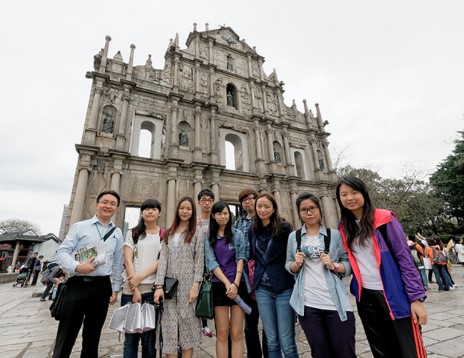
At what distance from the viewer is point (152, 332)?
2402 mm

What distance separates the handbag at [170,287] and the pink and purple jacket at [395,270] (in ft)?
5.61

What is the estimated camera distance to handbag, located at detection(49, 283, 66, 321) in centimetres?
222

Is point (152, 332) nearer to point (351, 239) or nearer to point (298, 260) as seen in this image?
point (298, 260)

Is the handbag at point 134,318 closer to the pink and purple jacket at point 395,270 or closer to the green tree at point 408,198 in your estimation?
the pink and purple jacket at point 395,270

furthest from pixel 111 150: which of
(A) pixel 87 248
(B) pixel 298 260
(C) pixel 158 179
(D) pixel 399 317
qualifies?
(D) pixel 399 317

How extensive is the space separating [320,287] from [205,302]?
111cm

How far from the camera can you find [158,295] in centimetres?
233

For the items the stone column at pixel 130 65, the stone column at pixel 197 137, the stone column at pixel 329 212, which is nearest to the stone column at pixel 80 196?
the stone column at pixel 197 137

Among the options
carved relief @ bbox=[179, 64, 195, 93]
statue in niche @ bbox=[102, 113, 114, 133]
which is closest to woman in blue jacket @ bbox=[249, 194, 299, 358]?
statue in niche @ bbox=[102, 113, 114, 133]

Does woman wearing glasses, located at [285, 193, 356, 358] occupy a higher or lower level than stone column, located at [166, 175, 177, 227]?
lower

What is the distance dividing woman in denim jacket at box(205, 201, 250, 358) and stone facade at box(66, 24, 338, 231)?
822cm

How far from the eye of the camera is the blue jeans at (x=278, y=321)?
2145 mm

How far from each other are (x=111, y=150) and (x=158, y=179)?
7.93 feet

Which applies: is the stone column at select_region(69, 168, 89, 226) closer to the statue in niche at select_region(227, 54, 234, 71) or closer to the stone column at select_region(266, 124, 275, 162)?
the stone column at select_region(266, 124, 275, 162)
